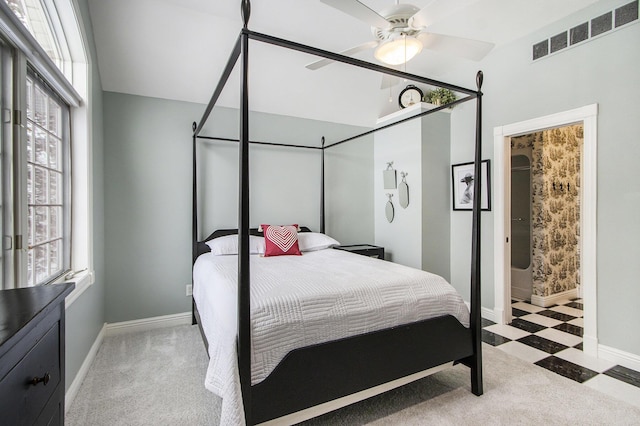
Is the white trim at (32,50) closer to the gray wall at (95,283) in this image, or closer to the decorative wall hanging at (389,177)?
the gray wall at (95,283)

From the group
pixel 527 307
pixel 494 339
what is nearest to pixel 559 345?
pixel 494 339

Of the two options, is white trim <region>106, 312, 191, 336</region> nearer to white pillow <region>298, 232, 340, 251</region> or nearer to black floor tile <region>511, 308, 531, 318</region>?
white pillow <region>298, 232, 340, 251</region>

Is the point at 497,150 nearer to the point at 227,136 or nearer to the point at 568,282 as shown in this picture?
the point at 568,282

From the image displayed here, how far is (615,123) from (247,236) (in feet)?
9.48

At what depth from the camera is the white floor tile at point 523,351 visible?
253cm

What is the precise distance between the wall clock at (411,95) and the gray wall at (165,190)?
1503 millimetres

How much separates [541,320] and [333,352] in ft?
9.70

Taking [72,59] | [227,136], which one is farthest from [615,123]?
[72,59]

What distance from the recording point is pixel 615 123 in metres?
2.41

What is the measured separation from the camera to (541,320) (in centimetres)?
336

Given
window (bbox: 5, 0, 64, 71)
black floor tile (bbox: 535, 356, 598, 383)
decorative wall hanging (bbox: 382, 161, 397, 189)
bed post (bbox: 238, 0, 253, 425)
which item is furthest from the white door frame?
window (bbox: 5, 0, 64, 71)

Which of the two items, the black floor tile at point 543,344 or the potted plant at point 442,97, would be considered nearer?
the black floor tile at point 543,344

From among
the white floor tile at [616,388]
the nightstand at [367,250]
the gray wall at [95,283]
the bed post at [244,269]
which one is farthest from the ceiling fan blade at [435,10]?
the white floor tile at [616,388]

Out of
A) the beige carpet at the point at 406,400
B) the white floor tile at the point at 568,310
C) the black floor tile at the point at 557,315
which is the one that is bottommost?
the beige carpet at the point at 406,400
